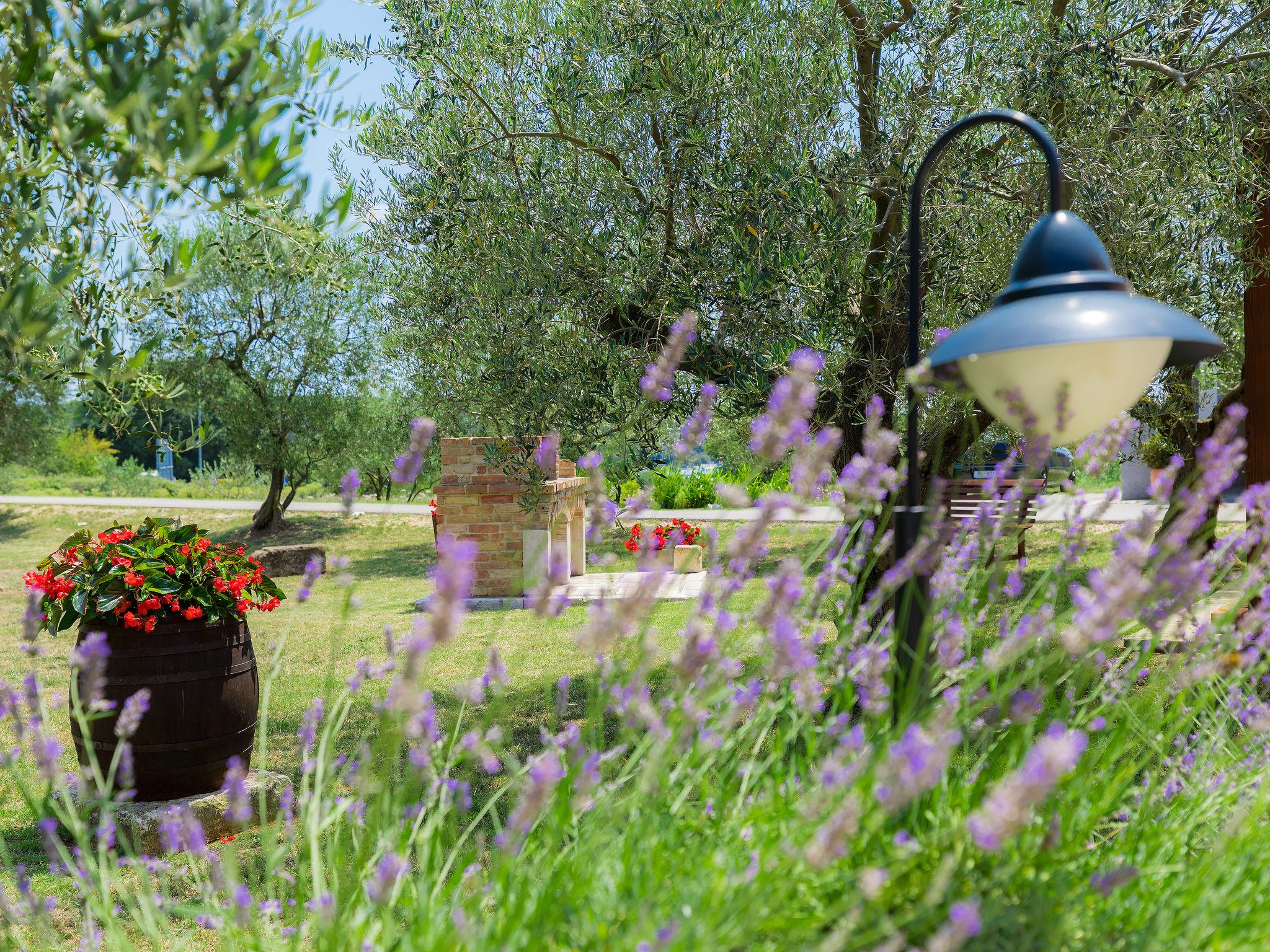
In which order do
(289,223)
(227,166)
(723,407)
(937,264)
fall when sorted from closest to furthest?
(227,166)
(289,223)
(937,264)
(723,407)

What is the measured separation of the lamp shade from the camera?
188 cm

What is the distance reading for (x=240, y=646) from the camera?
4863 millimetres

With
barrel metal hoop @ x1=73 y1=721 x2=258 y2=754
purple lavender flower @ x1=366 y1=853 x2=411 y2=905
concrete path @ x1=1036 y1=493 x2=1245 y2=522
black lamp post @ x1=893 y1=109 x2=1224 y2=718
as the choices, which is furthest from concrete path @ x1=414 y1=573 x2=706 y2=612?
purple lavender flower @ x1=366 y1=853 x2=411 y2=905

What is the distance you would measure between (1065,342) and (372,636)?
30.0 ft

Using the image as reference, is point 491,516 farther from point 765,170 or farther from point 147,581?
point 765,170

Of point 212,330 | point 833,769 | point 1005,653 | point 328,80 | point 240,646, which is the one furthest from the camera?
point 212,330

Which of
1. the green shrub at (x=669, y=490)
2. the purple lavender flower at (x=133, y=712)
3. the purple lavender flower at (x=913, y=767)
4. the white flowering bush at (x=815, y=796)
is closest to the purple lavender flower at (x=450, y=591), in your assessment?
the white flowering bush at (x=815, y=796)

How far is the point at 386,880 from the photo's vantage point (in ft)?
5.17

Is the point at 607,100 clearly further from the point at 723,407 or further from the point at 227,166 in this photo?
the point at 227,166

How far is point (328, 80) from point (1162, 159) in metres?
4.23

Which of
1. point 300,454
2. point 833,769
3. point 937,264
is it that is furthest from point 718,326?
point 300,454

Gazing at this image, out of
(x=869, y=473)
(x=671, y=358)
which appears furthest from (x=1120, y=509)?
(x=671, y=358)

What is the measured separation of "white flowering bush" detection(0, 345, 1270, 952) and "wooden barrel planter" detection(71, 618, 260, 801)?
2296 millimetres

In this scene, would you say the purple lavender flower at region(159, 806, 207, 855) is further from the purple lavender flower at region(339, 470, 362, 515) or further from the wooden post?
the wooden post
